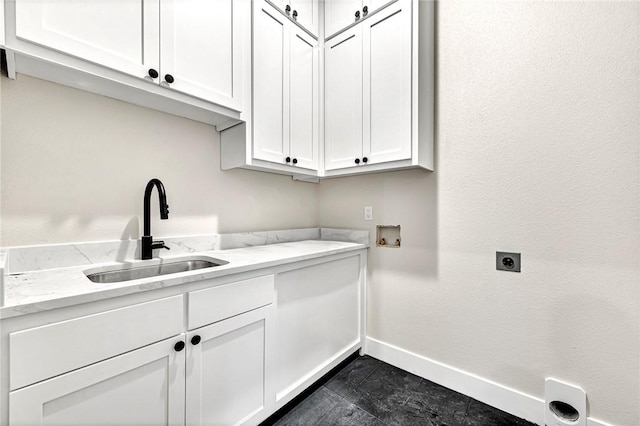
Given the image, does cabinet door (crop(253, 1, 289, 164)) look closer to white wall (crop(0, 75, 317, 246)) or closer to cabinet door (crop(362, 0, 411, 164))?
white wall (crop(0, 75, 317, 246))

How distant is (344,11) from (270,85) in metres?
0.83

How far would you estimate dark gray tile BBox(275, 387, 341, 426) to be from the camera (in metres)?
1.42

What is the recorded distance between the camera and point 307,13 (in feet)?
6.46

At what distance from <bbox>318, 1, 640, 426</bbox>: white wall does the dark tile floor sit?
0.19 m

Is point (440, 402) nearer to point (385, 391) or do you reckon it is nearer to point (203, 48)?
point (385, 391)

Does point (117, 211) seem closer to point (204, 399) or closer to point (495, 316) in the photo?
point (204, 399)

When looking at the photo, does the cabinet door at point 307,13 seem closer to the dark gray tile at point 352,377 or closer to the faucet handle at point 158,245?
the faucet handle at point 158,245

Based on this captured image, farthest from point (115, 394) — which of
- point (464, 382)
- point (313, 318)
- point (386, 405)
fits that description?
point (464, 382)

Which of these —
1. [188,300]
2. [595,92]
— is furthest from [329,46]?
[188,300]

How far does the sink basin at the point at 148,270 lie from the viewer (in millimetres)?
1260

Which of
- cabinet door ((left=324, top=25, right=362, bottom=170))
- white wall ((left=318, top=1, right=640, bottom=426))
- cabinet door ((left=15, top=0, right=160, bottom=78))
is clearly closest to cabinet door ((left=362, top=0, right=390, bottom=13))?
cabinet door ((left=324, top=25, right=362, bottom=170))

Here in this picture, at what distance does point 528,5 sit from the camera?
4.83 feet

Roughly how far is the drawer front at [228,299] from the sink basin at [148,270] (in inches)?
7.6

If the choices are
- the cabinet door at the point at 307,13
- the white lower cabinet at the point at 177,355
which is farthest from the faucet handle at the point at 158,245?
the cabinet door at the point at 307,13
